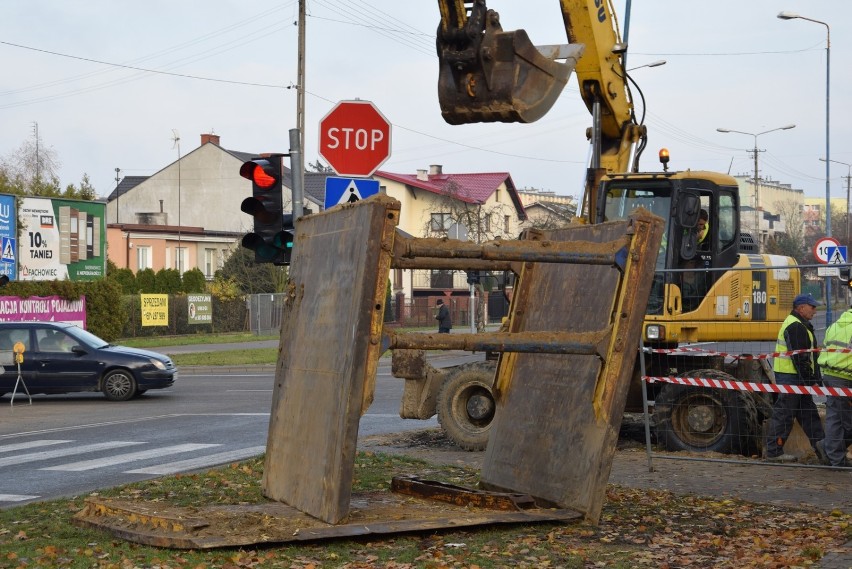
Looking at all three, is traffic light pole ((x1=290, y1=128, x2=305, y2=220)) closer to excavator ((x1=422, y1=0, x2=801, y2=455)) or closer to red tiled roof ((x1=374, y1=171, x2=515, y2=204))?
excavator ((x1=422, y1=0, x2=801, y2=455))

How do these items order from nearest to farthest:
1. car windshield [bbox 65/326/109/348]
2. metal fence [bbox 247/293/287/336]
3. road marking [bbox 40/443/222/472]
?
road marking [bbox 40/443/222/472]
car windshield [bbox 65/326/109/348]
metal fence [bbox 247/293/287/336]

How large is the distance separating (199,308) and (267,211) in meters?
39.0

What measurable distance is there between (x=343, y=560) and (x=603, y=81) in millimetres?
8397

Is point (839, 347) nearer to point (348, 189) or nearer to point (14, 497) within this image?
point (348, 189)

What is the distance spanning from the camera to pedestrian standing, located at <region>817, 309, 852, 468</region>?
38.0ft

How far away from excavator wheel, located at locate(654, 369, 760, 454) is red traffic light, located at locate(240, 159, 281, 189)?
5.18m

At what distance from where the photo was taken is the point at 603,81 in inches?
542

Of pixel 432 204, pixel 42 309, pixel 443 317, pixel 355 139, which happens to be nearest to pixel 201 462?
pixel 355 139

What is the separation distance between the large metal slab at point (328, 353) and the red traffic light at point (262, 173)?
1921mm

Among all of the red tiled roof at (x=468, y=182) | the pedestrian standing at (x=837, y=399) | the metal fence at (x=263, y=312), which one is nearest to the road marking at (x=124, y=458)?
the pedestrian standing at (x=837, y=399)

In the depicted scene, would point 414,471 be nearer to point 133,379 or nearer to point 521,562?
point 521,562

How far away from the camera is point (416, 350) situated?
8.15m

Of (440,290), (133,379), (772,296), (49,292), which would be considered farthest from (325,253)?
(440,290)

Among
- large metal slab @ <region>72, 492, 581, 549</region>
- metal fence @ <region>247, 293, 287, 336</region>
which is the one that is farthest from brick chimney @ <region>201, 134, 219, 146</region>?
large metal slab @ <region>72, 492, 581, 549</region>
